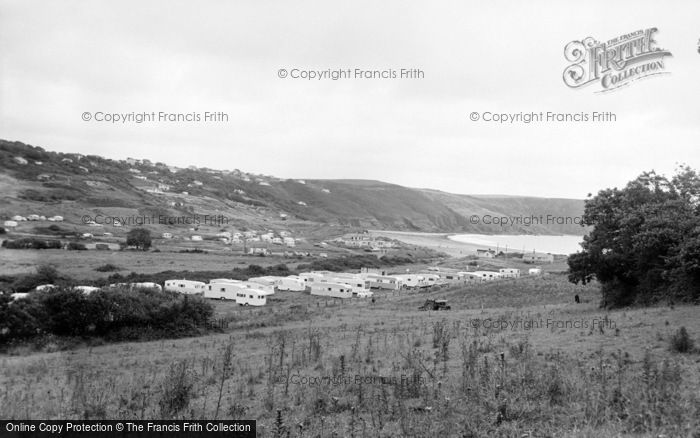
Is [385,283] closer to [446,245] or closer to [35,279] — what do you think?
[35,279]

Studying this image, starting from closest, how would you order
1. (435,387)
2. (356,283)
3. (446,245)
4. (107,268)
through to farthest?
(435,387), (356,283), (107,268), (446,245)

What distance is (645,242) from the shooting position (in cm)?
Answer: 1978

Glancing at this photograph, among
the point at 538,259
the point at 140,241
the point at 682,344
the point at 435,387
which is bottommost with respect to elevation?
the point at 538,259

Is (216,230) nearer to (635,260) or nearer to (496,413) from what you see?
(635,260)

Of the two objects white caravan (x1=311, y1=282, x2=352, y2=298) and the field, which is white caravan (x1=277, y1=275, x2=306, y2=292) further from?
the field

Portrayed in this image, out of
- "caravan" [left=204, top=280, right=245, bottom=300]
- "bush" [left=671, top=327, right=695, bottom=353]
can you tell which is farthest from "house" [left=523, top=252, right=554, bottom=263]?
"bush" [left=671, top=327, right=695, bottom=353]

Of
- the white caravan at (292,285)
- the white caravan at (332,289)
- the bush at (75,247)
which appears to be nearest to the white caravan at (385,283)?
the white caravan at (332,289)

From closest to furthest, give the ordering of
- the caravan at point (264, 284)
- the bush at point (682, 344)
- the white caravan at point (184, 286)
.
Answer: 1. the bush at point (682, 344)
2. the white caravan at point (184, 286)
3. the caravan at point (264, 284)

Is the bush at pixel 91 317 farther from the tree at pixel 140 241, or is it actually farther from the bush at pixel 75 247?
the tree at pixel 140 241

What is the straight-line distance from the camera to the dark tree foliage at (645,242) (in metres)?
18.8

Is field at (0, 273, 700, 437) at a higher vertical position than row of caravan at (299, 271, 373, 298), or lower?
higher

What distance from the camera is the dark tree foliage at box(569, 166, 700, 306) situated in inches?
740

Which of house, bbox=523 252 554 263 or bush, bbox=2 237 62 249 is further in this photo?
house, bbox=523 252 554 263

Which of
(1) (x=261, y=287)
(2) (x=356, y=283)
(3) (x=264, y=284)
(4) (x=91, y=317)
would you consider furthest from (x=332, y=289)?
(4) (x=91, y=317)
